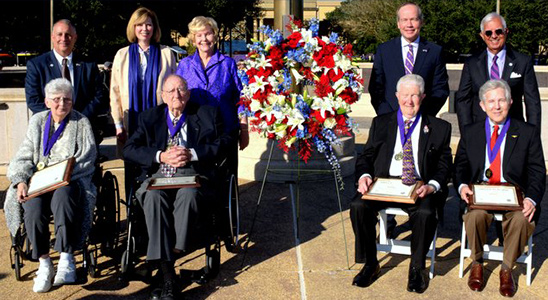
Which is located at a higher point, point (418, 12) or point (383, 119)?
point (418, 12)

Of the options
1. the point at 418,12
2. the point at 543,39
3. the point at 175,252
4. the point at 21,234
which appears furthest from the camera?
the point at 543,39

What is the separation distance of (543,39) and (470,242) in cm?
2957

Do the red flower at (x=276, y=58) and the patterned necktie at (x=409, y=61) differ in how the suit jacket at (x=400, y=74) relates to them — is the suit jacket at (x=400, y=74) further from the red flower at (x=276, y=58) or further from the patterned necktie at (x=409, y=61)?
the red flower at (x=276, y=58)

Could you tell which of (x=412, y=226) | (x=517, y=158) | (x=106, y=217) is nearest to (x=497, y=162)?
(x=517, y=158)

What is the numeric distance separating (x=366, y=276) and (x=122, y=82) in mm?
2612

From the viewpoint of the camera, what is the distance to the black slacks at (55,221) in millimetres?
3936

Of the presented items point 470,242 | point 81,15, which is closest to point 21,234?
point 470,242

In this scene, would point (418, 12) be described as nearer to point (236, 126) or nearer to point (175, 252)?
point (236, 126)

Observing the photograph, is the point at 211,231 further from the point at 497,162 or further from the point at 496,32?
the point at 496,32

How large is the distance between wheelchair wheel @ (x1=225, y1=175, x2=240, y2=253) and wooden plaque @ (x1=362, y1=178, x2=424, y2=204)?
1.05 m

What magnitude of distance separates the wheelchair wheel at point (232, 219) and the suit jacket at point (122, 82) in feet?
3.49

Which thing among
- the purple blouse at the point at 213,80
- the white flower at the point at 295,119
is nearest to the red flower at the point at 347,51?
the white flower at the point at 295,119

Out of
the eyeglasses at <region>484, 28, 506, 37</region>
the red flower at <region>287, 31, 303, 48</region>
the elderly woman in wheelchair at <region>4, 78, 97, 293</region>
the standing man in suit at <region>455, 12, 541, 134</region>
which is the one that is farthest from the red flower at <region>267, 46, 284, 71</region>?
the eyeglasses at <region>484, 28, 506, 37</region>

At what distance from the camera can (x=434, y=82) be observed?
4.95 meters
